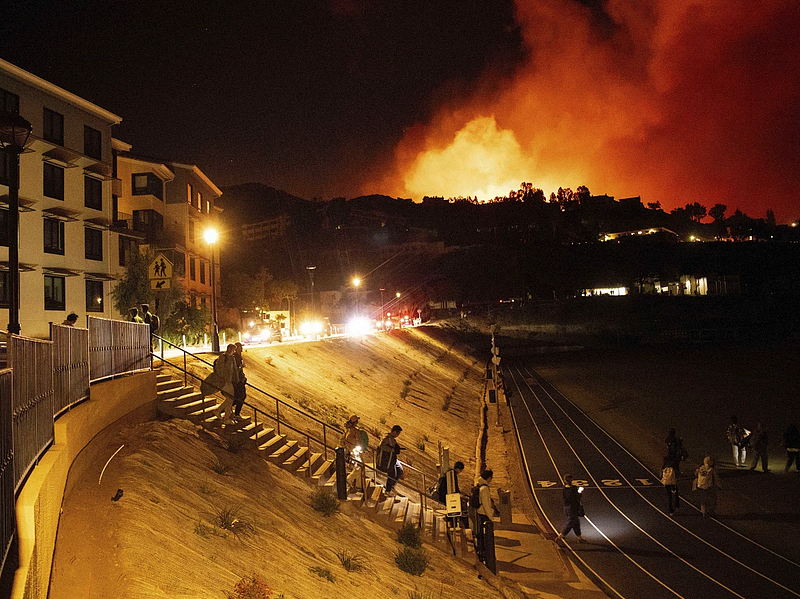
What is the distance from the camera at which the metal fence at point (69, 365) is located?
8164 mm

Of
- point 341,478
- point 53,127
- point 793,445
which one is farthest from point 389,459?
point 53,127

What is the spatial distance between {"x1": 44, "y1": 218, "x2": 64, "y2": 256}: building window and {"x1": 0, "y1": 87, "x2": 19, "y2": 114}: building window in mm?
5468

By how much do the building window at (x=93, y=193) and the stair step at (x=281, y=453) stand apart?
27110mm

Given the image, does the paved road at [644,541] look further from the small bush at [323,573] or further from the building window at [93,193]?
the building window at [93,193]

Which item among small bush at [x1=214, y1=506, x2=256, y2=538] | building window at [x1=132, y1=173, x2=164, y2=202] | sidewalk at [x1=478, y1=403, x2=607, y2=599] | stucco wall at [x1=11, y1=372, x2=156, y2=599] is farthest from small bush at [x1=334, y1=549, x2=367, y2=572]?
building window at [x1=132, y1=173, x2=164, y2=202]

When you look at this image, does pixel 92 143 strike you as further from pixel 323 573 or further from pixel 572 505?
pixel 323 573

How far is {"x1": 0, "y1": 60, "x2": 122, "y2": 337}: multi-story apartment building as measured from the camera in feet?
99.8

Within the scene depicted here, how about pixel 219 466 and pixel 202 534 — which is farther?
pixel 219 466

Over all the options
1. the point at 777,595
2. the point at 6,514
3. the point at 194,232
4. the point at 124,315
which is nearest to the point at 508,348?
the point at 194,232

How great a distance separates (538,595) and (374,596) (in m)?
4.60

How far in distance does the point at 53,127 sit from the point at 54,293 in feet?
27.6

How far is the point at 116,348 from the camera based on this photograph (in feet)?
40.1

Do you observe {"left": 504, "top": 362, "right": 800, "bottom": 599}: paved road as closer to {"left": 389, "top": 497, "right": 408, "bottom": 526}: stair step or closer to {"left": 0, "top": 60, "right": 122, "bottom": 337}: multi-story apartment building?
{"left": 389, "top": 497, "right": 408, "bottom": 526}: stair step

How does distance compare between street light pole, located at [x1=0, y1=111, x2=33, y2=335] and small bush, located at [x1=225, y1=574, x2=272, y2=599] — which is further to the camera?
street light pole, located at [x1=0, y1=111, x2=33, y2=335]
